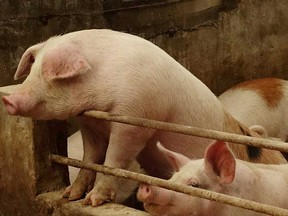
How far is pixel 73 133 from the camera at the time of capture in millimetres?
5668

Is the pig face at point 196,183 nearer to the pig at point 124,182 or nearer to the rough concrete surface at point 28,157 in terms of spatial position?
the rough concrete surface at point 28,157

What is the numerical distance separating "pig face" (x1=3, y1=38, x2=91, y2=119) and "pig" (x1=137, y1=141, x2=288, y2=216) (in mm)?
598

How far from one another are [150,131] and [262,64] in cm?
372

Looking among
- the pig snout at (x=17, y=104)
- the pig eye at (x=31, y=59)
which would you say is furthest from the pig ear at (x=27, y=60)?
the pig snout at (x=17, y=104)

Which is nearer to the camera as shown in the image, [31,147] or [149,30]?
[31,147]

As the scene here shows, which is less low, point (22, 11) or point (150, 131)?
point (22, 11)

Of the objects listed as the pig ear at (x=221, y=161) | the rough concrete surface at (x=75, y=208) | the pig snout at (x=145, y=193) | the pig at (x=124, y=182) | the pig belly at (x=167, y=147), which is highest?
the pig ear at (x=221, y=161)

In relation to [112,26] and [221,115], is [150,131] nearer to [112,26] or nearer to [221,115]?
[221,115]

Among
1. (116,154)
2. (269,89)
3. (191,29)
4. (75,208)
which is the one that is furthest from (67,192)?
(269,89)

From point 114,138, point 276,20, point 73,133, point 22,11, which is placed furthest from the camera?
point 276,20

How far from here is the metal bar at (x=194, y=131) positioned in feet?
8.89

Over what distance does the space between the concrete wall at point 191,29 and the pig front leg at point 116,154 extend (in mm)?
1801

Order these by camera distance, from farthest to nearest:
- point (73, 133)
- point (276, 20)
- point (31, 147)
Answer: point (276, 20), point (73, 133), point (31, 147)

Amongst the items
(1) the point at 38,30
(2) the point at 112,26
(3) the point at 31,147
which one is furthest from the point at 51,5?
(3) the point at 31,147
